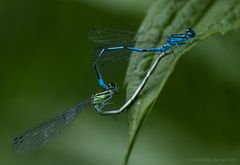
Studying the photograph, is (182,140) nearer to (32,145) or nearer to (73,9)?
(32,145)

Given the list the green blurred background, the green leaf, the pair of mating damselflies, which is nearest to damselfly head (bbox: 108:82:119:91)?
the pair of mating damselflies

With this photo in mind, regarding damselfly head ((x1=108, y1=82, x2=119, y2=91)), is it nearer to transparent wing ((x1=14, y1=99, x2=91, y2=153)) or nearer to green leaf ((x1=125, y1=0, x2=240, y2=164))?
transparent wing ((x1=14, y1=99, x2=91, y2=153))

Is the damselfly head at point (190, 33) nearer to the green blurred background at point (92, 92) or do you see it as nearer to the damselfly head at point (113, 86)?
the green blurred background at point (92, 92)

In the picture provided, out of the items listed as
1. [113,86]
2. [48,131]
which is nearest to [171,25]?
[113,86]

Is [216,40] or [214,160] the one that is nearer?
[216,40]

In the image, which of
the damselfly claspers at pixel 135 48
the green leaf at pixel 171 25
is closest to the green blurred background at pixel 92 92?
the damselfly claspers at pixel 135 48

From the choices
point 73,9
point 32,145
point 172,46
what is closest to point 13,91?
point 73,9
